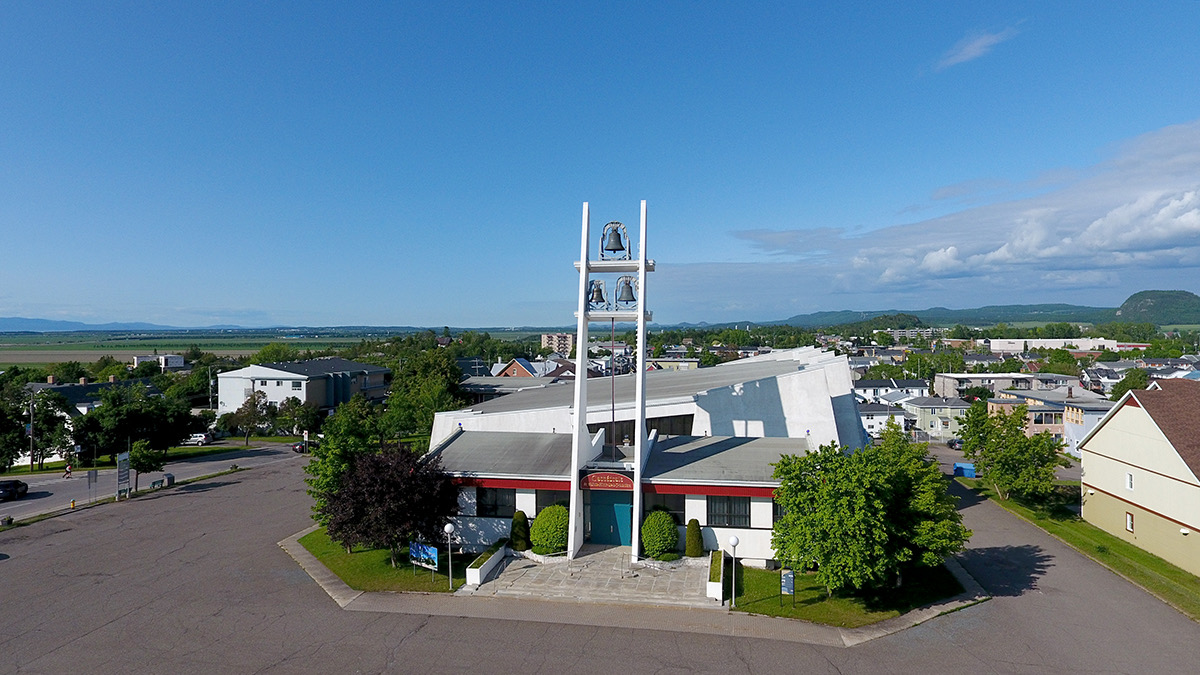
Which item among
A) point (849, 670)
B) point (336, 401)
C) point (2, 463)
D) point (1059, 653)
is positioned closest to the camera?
point (849, 670)

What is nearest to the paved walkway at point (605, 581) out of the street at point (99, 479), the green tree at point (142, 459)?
the street at point (99, 479)

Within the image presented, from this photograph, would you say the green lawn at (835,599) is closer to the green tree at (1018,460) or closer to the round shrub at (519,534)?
the round shrub at (519,534)

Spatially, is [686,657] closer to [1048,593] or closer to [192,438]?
[1048,593]

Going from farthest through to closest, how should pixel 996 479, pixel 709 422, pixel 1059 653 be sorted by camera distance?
pixel 996 479
pixel 709 422
pixel 1059 653

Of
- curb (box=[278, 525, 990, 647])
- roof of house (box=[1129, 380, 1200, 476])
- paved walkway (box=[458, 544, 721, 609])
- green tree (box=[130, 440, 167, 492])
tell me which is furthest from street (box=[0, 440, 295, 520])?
roof of house (box=[1129, 380, 1200, 476])

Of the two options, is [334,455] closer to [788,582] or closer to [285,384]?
[788,582]

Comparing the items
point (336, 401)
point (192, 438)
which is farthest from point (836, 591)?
point (336, 401)
